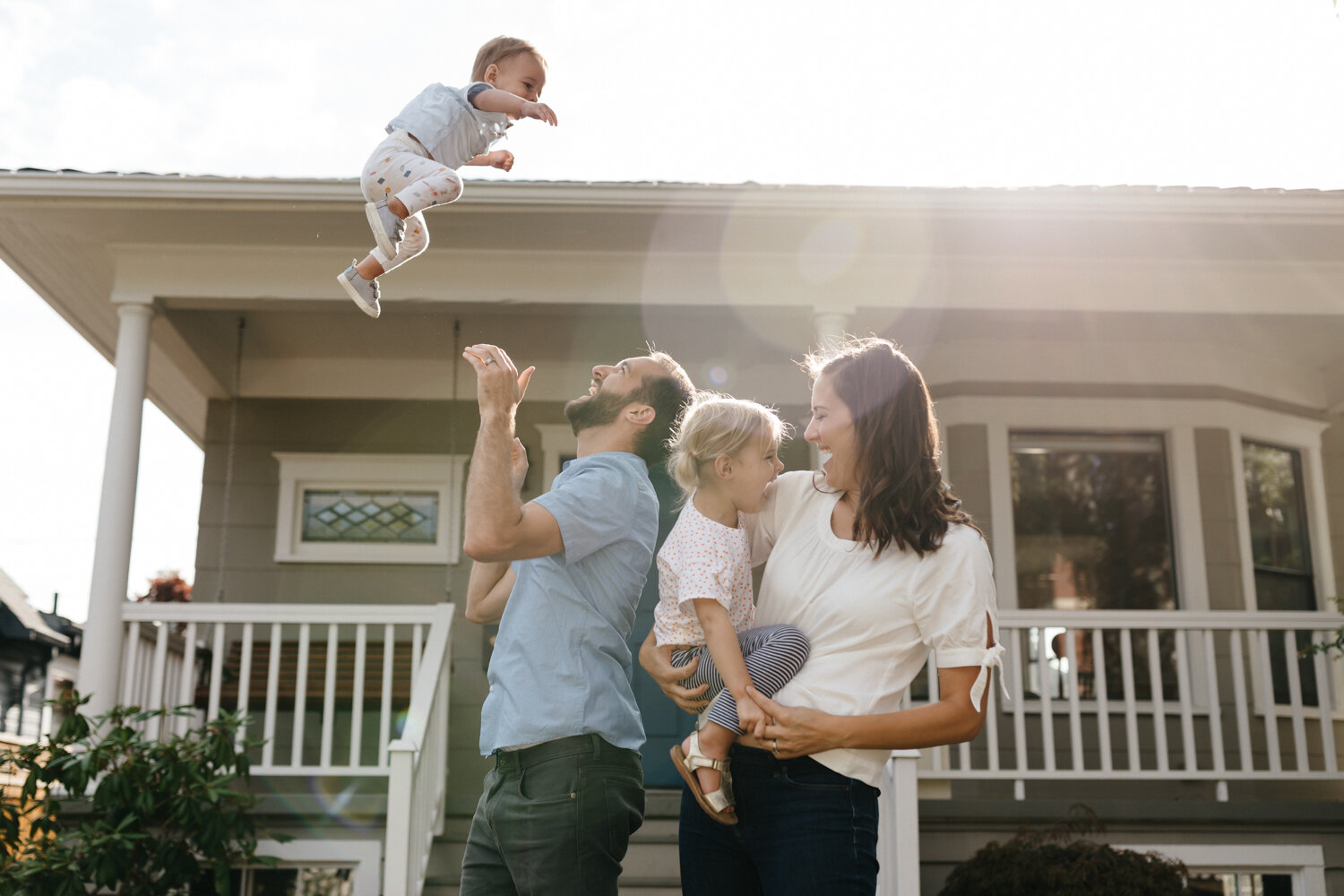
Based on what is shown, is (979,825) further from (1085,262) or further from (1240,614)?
(1085,262)

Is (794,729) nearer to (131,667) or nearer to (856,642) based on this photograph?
(856,642)

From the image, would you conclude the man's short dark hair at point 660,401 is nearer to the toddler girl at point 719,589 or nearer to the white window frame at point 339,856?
the toddler girl at point 719,589

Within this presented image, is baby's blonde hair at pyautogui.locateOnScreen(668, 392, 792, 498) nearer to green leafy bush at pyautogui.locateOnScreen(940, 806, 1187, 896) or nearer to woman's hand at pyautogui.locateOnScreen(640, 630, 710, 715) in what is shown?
woman's hand at pyautogui.locateOnScreen(640, 630, 710, 715)

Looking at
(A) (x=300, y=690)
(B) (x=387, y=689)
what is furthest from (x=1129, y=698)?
(A) (x=300, y=690)

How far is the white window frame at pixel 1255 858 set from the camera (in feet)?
16.3

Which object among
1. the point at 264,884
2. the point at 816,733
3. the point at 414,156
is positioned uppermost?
the point at 414,156

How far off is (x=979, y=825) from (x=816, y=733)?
3586 mm

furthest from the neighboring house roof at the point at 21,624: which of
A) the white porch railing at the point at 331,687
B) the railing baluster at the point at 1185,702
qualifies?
the railing baluster at the point at 1185,702

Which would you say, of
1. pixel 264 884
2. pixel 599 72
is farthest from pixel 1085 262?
pixel 264 884

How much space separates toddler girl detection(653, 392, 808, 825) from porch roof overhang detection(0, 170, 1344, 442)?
3068 millimetres

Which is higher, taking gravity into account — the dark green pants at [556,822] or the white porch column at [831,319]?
the white porch column at [831,319]

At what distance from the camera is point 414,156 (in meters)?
2.11

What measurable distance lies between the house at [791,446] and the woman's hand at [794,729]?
2727 millimetres

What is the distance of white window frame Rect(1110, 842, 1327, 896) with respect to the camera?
4953mm
